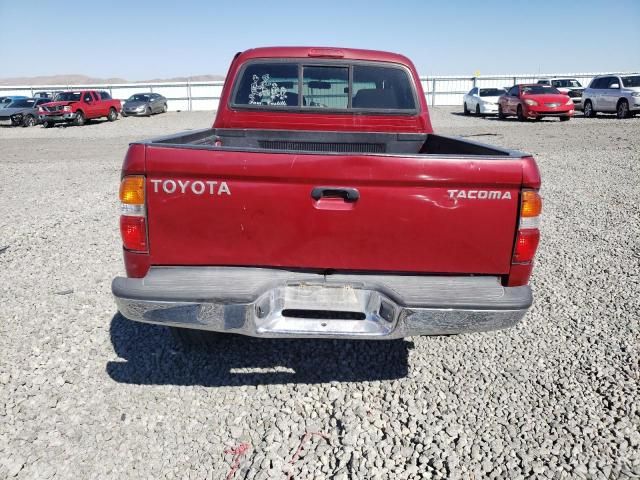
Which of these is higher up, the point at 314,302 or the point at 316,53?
the point at 316,53

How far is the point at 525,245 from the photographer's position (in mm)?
2586

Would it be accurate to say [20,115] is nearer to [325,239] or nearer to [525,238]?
[325,239]

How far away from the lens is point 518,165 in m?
2.49

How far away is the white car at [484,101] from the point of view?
83.3ft

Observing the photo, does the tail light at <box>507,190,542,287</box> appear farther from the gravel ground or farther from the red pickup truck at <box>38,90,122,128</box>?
the red pickup truck at <box>38,90,122,128</box>

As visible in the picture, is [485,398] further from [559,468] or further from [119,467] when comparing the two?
Answer: [119,467]

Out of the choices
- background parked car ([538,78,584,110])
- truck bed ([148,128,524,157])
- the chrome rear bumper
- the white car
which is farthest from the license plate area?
background parked car ([538,78,584,110])

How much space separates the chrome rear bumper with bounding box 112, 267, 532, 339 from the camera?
8.24 ft

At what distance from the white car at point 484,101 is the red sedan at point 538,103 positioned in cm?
307

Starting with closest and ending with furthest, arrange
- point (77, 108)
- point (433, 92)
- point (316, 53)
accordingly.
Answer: point (316, 53)
point (77, 108)
point (433, 92)

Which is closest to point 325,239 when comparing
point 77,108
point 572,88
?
point 77,108

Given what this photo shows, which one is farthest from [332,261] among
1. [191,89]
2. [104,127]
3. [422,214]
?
[191,89]

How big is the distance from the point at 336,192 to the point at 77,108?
85.2 feet

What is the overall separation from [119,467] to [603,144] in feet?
49.6
